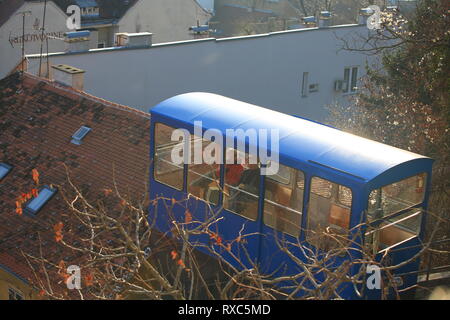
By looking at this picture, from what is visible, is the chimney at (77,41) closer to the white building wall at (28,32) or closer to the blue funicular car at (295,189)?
the white building wall at (28,32)

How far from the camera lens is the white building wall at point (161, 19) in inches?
1355

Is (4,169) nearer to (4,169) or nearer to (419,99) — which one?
(4,169)

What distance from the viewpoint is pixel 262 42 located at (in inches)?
1105

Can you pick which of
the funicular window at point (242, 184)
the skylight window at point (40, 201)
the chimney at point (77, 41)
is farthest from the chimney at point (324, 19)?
the funicular window at point (242, 184)

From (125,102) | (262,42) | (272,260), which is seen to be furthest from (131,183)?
(262,42)

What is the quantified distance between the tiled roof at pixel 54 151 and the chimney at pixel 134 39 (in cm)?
438

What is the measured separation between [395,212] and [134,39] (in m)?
14.7

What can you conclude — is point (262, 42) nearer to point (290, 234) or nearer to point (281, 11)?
point (290, 234)

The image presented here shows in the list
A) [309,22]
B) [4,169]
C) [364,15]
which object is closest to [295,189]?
[4,169]

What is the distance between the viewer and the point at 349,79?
32500 millimetres

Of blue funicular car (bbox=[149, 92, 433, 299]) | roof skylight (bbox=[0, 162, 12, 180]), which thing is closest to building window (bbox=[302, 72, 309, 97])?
roof skylight (bbox=[0, 162, 12, 180])

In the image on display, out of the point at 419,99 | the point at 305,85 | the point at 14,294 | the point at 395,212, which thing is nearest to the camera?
the point at 395,212

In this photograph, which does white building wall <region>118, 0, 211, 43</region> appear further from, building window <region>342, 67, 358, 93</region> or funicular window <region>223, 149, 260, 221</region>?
funicular window <region>223, 149, 260, 221</region>
